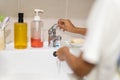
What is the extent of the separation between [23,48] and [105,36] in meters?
0.63

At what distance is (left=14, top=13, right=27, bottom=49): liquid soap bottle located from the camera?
3.53 feet

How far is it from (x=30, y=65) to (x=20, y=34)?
0.53ft

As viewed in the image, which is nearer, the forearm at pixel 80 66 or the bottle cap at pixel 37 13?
the forearm at pixel 80 66

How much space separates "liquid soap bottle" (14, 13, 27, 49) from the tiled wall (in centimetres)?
5

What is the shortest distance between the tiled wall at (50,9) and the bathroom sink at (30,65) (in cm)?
13

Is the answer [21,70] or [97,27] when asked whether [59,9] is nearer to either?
[21,70]

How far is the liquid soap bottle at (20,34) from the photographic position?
3.53ft

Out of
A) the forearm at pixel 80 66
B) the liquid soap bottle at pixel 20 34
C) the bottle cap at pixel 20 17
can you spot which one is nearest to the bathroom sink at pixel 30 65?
the liquid soap bottle at pixel 20 34

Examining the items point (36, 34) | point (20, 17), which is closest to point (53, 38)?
point (36, 34)

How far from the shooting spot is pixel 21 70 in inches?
41.8

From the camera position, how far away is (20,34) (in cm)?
109

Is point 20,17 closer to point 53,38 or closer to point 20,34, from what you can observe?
point 20,34

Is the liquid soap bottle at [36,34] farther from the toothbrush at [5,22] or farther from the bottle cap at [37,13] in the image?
the toothbrush at [5,22]

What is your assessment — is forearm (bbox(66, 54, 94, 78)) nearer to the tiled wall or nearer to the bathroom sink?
the bathroom sink
